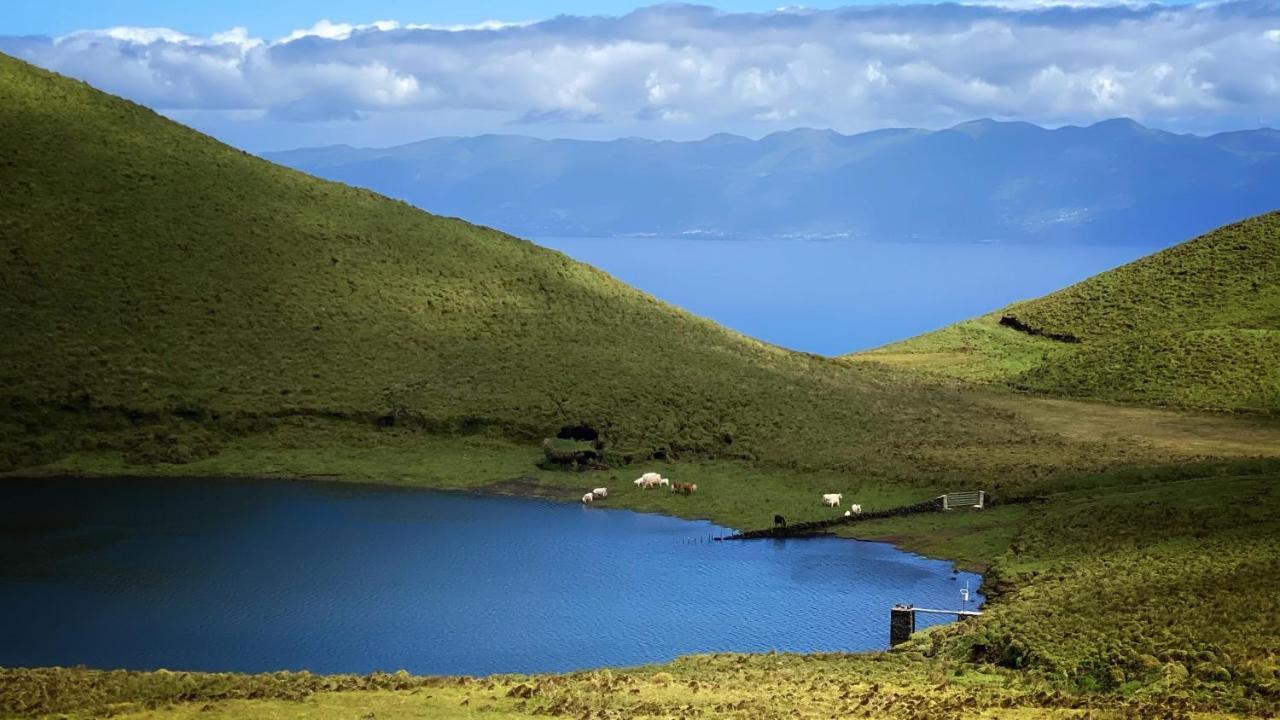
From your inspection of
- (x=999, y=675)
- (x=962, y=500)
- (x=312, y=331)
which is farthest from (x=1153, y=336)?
(x=999, y=675)

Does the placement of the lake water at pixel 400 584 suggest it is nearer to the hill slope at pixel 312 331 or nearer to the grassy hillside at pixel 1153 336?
the hill slope at pixel 312 331

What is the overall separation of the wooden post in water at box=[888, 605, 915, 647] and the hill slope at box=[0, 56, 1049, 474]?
2940 cm

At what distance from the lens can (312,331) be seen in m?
89.1

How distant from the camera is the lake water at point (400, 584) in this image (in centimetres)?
4497

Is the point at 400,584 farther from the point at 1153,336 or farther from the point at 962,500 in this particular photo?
the point at 1153,336

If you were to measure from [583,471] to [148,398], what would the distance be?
23378mm

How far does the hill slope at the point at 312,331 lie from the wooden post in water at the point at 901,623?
2940 centimetres

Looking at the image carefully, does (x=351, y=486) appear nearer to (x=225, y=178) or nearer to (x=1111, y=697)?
(x=225, y=178)

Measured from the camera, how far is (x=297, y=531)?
6228 cm

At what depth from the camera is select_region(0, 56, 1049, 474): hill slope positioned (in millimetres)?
79375

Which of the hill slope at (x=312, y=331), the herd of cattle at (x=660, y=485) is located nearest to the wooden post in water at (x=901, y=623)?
the herd of cattle at (x=660, y=485)

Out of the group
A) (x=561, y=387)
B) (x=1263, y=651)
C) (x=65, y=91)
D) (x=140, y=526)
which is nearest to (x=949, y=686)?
(x=1263, y=651)

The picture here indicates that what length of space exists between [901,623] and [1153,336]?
68255 millimetres

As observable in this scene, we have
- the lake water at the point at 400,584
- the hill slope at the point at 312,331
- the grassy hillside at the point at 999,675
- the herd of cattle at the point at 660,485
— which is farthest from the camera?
the hill slope at the point at 312,331
